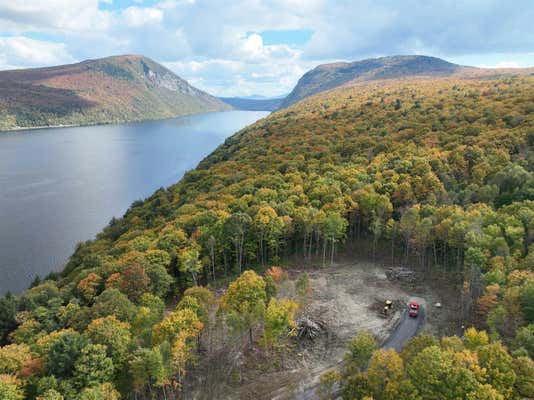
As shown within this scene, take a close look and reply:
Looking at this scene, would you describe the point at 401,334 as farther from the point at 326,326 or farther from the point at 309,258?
the point at 309,258

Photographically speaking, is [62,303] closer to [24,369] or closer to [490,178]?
[24,369]

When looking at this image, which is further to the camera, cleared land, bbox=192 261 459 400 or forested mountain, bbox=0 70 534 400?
cleared land, bbox=192 261 459 400

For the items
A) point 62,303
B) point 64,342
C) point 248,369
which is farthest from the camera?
point 62,303

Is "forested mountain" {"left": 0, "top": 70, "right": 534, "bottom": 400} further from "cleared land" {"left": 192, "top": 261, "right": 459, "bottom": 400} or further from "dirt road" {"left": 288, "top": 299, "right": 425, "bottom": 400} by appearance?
"dirt road" {"left": 288, "top": 299, "right": 425, "bottom": 400}

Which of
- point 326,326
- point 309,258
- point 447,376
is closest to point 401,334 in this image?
point 326,326

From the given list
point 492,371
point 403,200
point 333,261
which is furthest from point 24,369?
point 403,200

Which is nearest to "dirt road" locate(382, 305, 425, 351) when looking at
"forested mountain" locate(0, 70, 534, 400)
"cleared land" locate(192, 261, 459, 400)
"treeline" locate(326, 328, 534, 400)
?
"cleared land" locate(192, 261, 459, 400)
